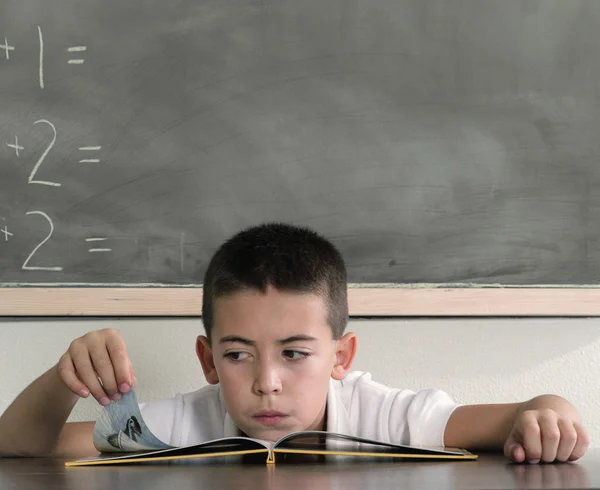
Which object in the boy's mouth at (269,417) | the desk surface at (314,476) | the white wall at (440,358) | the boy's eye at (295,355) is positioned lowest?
the desk surface at (314,476)

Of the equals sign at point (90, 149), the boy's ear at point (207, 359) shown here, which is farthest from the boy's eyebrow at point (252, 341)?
the equals sign at point (90, 149)

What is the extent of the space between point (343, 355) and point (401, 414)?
117 millimetres

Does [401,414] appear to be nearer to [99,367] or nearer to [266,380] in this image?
[266,380]

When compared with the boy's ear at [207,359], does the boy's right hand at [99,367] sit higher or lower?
lower

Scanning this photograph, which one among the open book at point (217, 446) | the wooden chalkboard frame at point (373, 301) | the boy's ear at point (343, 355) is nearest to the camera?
the open book at point (217, 446)

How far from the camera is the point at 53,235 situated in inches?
54.8

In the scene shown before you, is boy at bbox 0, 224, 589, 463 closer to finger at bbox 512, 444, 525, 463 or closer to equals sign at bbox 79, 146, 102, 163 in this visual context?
finger at bbox 512, 444, 525, 463

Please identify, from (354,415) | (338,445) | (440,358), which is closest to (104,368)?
(338,445)

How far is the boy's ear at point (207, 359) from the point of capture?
3.78 feet

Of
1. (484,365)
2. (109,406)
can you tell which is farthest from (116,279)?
(484,365)

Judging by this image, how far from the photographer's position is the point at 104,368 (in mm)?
975

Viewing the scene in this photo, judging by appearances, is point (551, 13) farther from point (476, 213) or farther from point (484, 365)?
point (484, 365)

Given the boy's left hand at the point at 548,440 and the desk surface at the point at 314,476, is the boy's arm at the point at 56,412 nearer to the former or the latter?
the desk surface at the point at 314,476

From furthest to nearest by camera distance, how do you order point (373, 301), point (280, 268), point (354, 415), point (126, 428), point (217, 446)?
point (373, 301)
point (354, 415)
point (280, 268)
point (126, 428)
point (217, 446)
